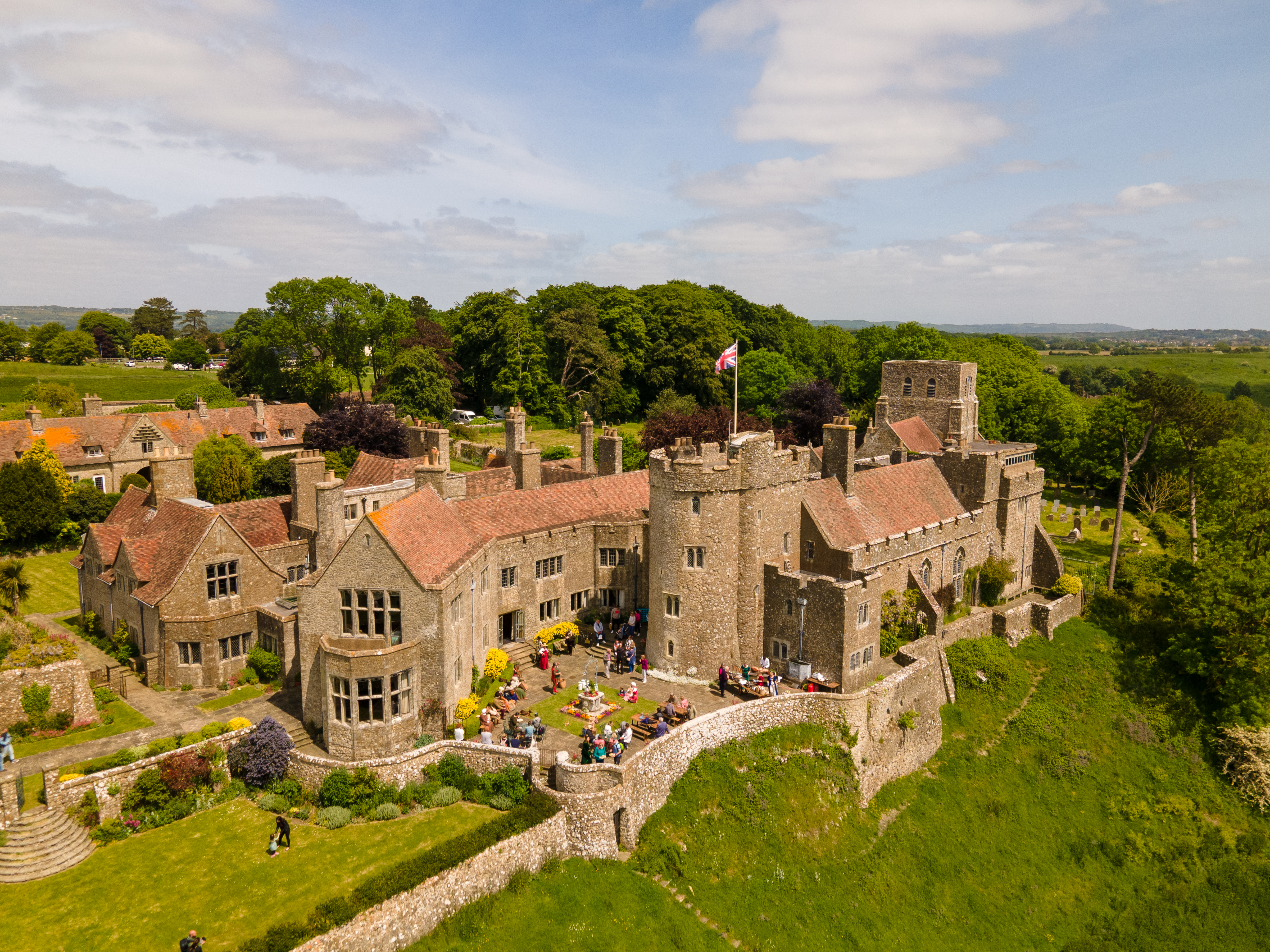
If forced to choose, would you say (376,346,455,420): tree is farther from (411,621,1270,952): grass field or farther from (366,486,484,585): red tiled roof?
(411,621,1270,952): grass field

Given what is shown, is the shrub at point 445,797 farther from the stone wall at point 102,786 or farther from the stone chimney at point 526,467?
the stone chimney at point 526,467

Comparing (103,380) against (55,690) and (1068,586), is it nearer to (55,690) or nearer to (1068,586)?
(55,690)

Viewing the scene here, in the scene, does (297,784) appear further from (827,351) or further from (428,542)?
(827,351)

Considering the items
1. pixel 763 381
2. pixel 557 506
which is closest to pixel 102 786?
pixel 557 506

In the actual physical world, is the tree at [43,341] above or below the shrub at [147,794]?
above

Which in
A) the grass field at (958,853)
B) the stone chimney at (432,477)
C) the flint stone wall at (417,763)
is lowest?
the grass field at (958,853)

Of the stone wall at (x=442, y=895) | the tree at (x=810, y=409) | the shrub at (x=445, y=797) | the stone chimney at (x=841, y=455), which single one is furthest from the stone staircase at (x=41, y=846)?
the tree at (x=810, y=409)
